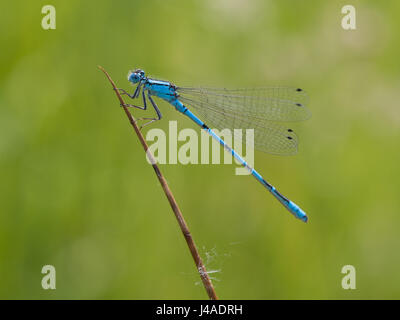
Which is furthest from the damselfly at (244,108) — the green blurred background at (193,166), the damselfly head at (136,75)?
the green blurred background at (193,166)

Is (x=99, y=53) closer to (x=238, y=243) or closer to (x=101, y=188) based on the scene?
(x=101, y=188)

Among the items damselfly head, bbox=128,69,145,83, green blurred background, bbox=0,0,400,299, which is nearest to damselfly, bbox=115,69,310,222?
damselfly head, bbox=128,69,145,83

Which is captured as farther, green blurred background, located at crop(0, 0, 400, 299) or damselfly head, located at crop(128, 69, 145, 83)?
damselfly head, located at crop(128, 69, 145, 83)

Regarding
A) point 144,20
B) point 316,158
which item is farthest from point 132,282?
point 144,20

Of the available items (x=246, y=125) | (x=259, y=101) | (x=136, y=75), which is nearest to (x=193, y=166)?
(x=246, y=125)

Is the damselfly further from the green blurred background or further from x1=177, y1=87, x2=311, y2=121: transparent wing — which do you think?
the green blurred background

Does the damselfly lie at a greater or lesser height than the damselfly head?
lesser

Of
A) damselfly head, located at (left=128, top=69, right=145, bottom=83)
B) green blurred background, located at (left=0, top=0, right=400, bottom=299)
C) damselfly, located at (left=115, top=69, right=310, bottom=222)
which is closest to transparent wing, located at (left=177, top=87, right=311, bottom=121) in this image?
damselfly, located at (left=115, top=69, right=310, bottom=222)

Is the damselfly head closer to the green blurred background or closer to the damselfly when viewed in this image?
the damselfly
